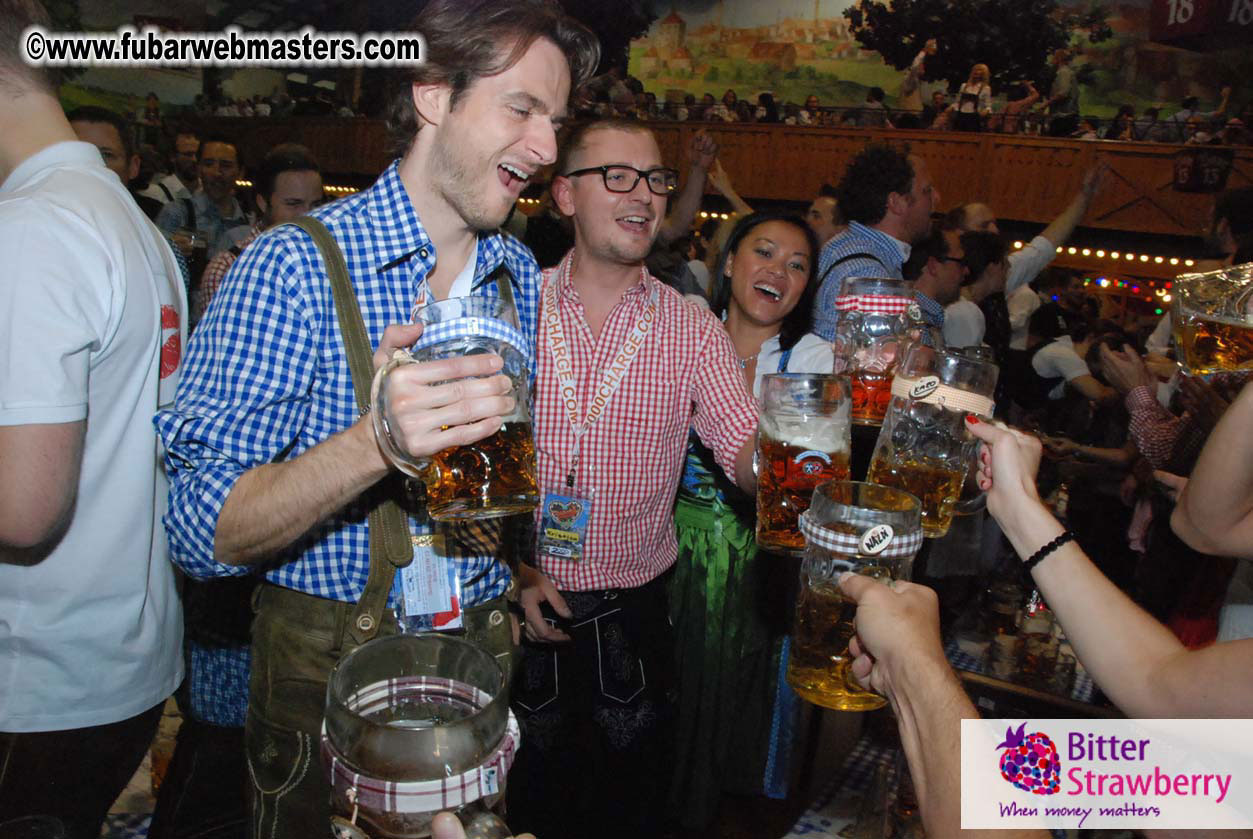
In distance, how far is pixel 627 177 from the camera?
7.66ft

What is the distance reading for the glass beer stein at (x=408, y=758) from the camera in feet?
2.05

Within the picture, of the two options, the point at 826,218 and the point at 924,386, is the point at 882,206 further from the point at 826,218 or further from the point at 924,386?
the point at 924,386

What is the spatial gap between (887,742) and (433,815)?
1331mm

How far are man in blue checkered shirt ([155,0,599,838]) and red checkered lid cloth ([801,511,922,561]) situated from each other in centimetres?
59

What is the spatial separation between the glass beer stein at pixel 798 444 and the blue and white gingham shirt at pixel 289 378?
0.53 m

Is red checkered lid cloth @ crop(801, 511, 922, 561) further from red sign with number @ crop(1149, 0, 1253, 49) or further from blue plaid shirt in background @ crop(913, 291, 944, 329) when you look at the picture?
red sign with number @ crop(1149, 0, 1253, 49)

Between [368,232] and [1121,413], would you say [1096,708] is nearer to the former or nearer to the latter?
[368,232]

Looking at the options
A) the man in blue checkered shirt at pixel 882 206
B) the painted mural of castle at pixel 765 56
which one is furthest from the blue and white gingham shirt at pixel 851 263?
the painted mural of castle at pixel 765 56

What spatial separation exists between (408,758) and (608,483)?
1623 millimetres

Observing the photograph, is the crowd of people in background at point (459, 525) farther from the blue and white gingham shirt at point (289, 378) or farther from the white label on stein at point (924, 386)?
the white label on stein at point (924, 386)

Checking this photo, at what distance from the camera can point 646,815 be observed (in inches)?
96.7

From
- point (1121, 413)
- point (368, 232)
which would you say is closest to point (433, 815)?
point (368, 232)
